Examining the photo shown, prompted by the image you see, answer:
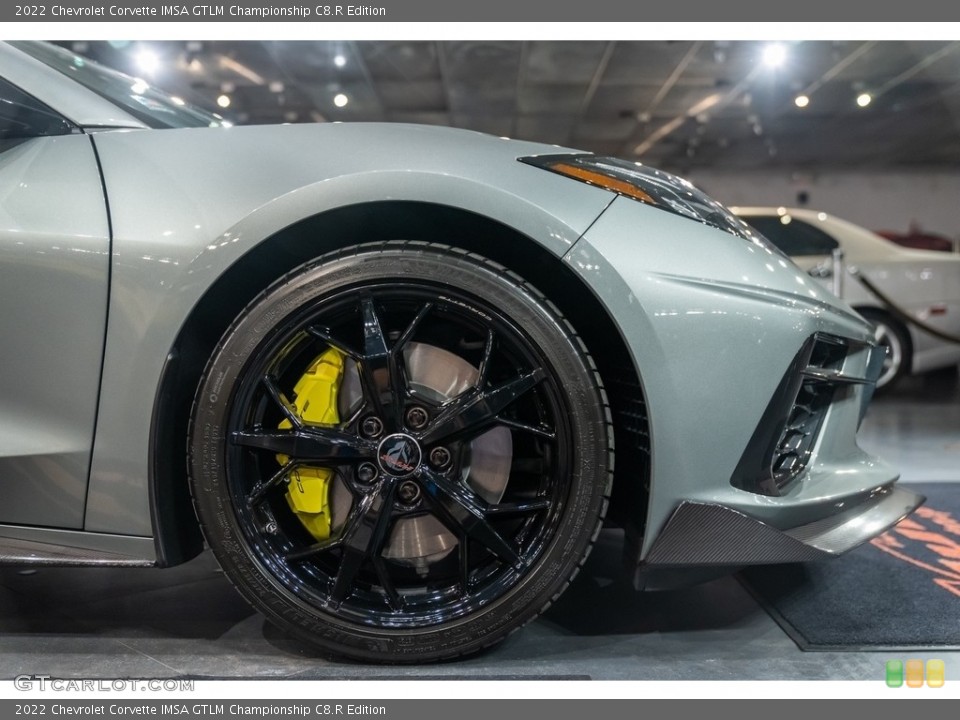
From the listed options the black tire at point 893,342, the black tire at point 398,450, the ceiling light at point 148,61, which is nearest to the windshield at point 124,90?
the black tire at point 398,450

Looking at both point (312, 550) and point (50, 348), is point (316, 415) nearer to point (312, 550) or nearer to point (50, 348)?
point (312, 550)

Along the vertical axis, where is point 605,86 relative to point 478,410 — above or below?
above

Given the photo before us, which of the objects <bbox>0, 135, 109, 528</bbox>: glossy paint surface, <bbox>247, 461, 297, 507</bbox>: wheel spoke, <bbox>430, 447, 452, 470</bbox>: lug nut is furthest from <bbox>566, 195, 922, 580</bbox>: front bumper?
<bbox>0, 135, 109, 528</bbox>: glossy paint surface

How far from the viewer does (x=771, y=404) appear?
4.17 feet

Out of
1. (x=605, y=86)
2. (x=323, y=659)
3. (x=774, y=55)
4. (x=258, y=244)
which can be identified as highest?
(x=605, y=86)

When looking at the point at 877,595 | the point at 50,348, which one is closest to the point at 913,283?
the point at 877,595

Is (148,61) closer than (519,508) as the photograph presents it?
No

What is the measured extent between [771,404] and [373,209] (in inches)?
30.4

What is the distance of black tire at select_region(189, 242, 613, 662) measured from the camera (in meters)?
1.27

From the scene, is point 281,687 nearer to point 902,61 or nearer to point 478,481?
point 478,481

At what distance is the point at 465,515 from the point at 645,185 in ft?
2.31

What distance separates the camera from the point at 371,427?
131 centimetres

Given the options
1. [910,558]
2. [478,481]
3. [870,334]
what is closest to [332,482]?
[478,481]

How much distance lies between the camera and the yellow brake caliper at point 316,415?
137 centimetres
